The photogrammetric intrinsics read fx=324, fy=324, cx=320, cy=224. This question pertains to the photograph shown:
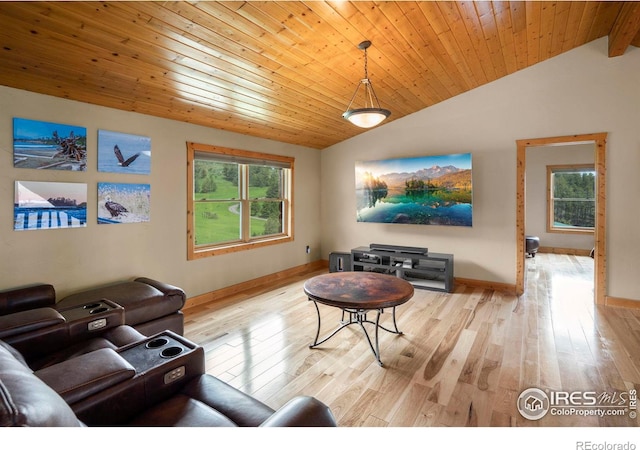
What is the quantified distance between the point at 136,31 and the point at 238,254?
3036mm

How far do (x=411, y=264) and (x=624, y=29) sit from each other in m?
3.54

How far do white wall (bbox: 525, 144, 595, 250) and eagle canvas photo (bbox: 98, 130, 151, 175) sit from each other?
8.22m

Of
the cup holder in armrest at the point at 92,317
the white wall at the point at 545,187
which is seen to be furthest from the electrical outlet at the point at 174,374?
the white wall at the point at 545,187

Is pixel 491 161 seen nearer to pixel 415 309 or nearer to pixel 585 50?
pixel 585 50

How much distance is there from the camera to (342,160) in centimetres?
606

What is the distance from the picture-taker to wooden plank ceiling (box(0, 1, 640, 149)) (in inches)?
87.0

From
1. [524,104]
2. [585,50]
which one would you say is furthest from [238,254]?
[585,50]

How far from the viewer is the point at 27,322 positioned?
198cm

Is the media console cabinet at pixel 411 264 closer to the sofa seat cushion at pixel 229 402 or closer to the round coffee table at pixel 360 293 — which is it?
the round coffee table at pixel 360 293

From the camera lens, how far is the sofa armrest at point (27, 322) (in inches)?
74.5

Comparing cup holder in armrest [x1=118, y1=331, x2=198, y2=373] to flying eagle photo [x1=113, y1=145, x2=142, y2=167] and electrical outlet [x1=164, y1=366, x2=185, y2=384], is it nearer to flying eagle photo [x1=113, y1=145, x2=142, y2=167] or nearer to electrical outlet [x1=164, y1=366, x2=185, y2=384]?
electrical outlet [x1=164, y1=366, x2=185, y2=384]

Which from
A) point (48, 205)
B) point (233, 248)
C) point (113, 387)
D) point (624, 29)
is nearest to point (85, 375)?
point (113, 387)

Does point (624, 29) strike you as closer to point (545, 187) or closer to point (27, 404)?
point (545, 187)

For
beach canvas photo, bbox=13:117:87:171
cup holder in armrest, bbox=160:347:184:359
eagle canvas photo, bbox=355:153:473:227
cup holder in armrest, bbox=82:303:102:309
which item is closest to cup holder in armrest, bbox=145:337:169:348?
cup holder in armrest, bbox=160:347:184:359
